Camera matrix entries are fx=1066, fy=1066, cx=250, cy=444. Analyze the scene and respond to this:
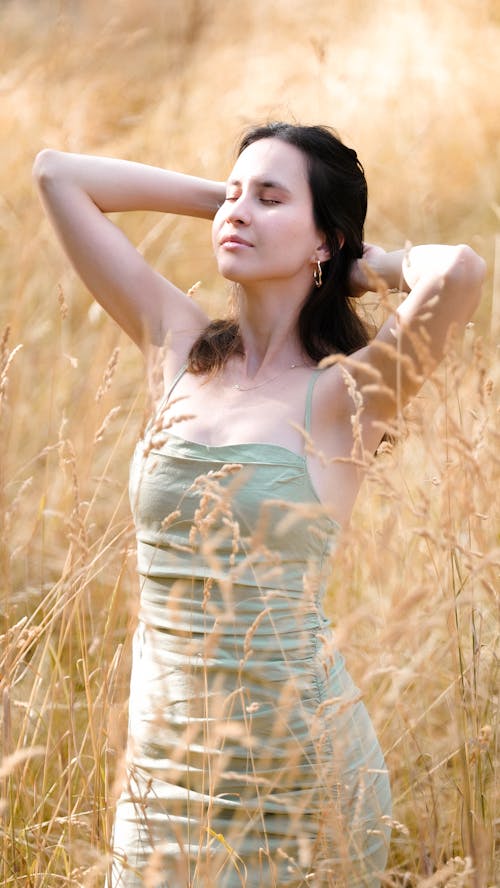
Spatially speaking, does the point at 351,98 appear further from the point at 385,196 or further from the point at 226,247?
the point at 226,247

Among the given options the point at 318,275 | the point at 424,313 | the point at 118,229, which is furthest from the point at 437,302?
the point at 118,229

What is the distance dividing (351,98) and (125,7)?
58.2 inches

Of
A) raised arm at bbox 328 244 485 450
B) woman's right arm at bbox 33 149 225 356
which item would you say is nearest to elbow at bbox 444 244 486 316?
raised arm at bbox 328 244 485 450

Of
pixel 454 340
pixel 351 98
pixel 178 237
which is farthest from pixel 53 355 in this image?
pixel 351 98

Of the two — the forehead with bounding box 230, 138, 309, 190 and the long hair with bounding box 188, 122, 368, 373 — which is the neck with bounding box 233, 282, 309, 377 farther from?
the forehead with bounding box 230, 138, 309, 190

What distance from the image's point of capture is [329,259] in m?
→ 2.01

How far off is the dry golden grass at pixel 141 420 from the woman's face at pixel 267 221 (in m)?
0.31

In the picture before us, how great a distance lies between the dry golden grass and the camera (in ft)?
4.09

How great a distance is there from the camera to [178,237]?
12.2 ft

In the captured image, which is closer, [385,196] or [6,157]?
[6,157]

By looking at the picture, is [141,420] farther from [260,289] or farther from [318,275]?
[318,275]

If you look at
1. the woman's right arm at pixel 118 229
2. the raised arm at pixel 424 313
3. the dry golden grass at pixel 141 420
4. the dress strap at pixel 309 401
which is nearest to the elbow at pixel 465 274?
the raised arm at pixel 424 313

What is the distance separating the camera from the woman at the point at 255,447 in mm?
1527

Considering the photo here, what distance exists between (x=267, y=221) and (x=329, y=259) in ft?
0.67
